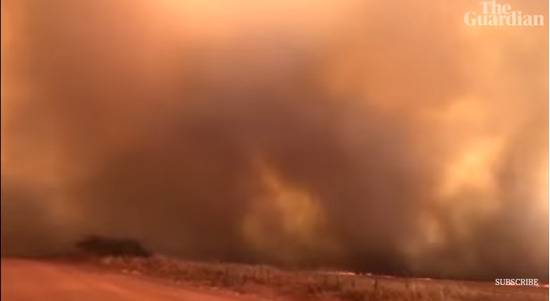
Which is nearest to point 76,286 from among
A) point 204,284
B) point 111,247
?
point 111,247

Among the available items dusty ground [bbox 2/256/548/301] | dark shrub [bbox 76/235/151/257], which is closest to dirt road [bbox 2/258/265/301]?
dusty ground [bbox 2/256/548/301]

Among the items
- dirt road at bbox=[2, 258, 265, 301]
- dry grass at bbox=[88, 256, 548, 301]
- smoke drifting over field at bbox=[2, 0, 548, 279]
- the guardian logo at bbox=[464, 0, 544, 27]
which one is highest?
the guardian logo at bbox=[464, 0, 544, 27]

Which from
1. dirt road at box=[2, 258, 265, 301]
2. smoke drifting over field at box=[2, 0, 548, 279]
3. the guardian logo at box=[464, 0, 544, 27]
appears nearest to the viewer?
dirt road at box=[2, 258, 265, 301]

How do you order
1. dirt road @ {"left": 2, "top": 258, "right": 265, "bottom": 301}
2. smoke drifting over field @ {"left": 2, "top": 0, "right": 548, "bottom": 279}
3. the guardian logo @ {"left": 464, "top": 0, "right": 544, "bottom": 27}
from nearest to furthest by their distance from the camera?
dirt road @ {"left": 2, "top": 258, "right": 265, "bottom": 301} < smoke drifting over field @ {"left": 2, "top": 0, "right": 548, "bottom": 279} < the guardian logo @ {"left": 464, "top": 0, "right": 544, "bottom": 27}

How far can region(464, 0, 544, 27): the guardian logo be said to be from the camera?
115 inches

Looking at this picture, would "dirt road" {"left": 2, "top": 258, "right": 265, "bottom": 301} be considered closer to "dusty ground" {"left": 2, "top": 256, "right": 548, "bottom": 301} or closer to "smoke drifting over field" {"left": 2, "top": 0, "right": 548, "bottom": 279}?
"dusty ground" {"left": 2, "top": 256, "right": 548, "bottom": 301}

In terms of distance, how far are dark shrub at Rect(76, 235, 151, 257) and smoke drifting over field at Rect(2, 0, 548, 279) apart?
0.04 meters

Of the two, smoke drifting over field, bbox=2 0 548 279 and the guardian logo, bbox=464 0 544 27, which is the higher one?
the guardian logo, bbox=464 0 544 27

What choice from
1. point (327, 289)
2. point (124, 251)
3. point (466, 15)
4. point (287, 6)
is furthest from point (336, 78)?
point (124, 251)

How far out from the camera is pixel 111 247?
266 cm

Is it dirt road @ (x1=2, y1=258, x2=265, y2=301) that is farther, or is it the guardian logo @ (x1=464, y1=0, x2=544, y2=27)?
the guardian logo @ (x1=464, y1=0, x2=544, y2=27)

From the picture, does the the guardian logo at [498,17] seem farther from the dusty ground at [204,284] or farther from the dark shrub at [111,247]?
the dark shrub at [111,247]

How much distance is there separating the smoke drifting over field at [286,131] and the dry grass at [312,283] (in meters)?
0.07

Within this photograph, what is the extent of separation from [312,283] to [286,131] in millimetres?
848
